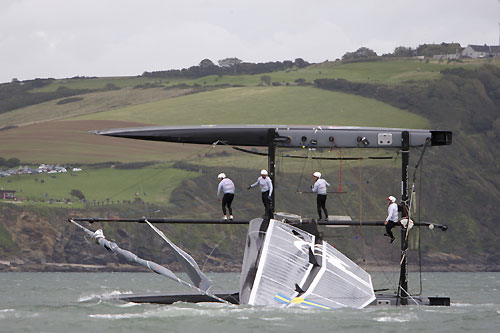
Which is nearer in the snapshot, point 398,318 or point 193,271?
point 398,318

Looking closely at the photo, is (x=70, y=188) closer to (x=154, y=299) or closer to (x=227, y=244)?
(x=227, y=244)

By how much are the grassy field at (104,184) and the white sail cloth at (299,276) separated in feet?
234

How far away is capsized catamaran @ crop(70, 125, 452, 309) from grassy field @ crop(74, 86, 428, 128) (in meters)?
85.1

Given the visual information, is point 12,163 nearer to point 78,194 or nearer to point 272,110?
point 78,194

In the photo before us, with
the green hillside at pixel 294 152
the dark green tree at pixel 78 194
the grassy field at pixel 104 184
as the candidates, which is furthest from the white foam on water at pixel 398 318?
the dark green tree at pixel 78 194

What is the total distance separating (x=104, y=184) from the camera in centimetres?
10375

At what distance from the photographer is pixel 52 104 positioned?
145000 mm

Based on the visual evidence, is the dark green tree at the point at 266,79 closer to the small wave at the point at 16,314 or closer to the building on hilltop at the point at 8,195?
the building on hilltop at the point at 8,195

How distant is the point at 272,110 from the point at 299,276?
9917cm

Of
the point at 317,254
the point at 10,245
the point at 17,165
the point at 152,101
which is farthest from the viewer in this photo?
the point at 152,101

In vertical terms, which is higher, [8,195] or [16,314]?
[16,314]

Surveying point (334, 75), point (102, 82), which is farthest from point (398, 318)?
point (102, 82)

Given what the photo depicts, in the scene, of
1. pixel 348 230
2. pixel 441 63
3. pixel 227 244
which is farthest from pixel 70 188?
pixel 441 63

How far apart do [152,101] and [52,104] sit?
1846 centimetres
